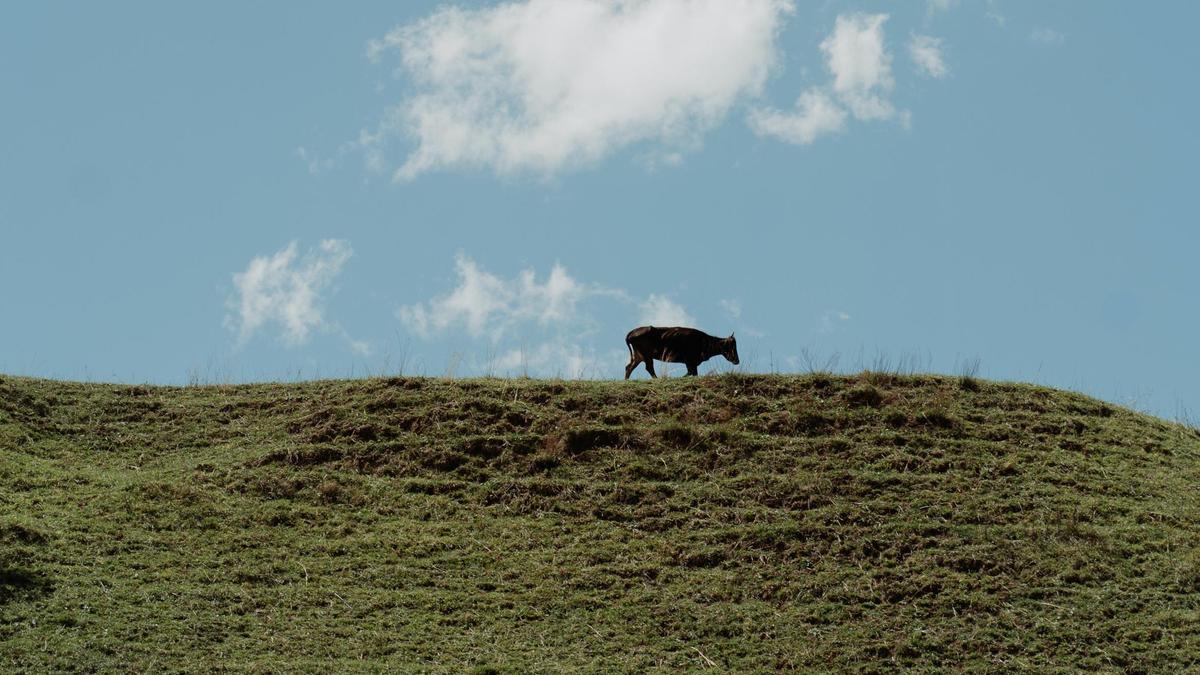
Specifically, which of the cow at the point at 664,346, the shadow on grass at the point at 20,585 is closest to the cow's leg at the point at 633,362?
the cow at the point at 664,346

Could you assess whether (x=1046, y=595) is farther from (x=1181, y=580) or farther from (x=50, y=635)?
(x=50, y=635)

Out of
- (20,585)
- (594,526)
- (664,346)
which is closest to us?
(20,585)

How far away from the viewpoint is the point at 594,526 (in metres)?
18.9

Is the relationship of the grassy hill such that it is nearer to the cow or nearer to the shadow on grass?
the shadow on grass

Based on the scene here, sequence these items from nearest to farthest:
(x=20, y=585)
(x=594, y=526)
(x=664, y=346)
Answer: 1. (x=20, y=585)
2. (x=594, y=526)
3. (x=664, y=346)

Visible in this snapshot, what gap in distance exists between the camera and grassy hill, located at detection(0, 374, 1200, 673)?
1549 centimetres

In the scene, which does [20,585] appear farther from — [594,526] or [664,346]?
[664,346]

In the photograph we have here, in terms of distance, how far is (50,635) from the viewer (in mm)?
14953

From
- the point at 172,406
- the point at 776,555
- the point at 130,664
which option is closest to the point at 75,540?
the point at 130,664

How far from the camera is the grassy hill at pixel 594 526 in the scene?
50.8 ft

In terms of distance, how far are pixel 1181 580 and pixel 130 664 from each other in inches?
471

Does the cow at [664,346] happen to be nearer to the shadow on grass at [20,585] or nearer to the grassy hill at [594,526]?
the grassy hill at [594,526]

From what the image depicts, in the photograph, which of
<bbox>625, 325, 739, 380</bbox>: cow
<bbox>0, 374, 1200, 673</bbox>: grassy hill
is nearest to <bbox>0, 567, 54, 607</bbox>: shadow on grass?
<bbox>0, 374, 1200, 673</bbox>: grassy hill

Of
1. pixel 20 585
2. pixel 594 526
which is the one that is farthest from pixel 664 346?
pixel 20 585
